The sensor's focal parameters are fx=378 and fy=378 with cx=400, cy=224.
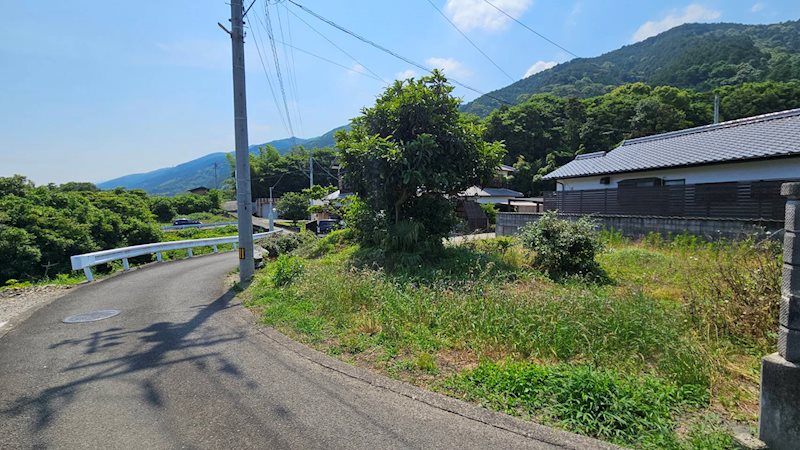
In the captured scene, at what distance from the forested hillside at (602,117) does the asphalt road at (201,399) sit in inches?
1020

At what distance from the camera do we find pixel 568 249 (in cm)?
750

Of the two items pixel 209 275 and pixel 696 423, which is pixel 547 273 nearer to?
pixel 696 423

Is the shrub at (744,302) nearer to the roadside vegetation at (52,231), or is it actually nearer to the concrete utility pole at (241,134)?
the concrete utility pole at (241,134)

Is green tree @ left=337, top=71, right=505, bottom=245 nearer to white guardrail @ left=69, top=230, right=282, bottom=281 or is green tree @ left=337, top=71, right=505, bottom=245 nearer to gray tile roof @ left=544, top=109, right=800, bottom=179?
white guardrail @ left=69, top=230, right=282, bottom=281

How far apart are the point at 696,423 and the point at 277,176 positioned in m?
66.8

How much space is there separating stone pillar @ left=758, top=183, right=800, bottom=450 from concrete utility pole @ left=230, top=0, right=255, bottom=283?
848 cm

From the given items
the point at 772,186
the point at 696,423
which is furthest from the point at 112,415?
the point at 772,186

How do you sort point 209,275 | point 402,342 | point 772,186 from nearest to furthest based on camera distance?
1. point 402,342
2. point 209,275
3. point 772,186

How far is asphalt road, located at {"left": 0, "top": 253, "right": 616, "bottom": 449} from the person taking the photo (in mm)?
2729

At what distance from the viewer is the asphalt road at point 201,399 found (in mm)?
2729

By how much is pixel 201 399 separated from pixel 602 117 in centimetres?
4581

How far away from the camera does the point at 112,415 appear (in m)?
3.07

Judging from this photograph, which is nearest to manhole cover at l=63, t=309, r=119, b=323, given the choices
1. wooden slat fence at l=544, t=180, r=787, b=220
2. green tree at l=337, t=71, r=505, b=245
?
green tree at l=337, t=71, r=505, b=245

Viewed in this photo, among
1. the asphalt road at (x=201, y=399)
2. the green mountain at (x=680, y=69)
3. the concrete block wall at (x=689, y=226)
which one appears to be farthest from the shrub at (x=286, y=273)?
the green mountain at (x=680, y=69)
